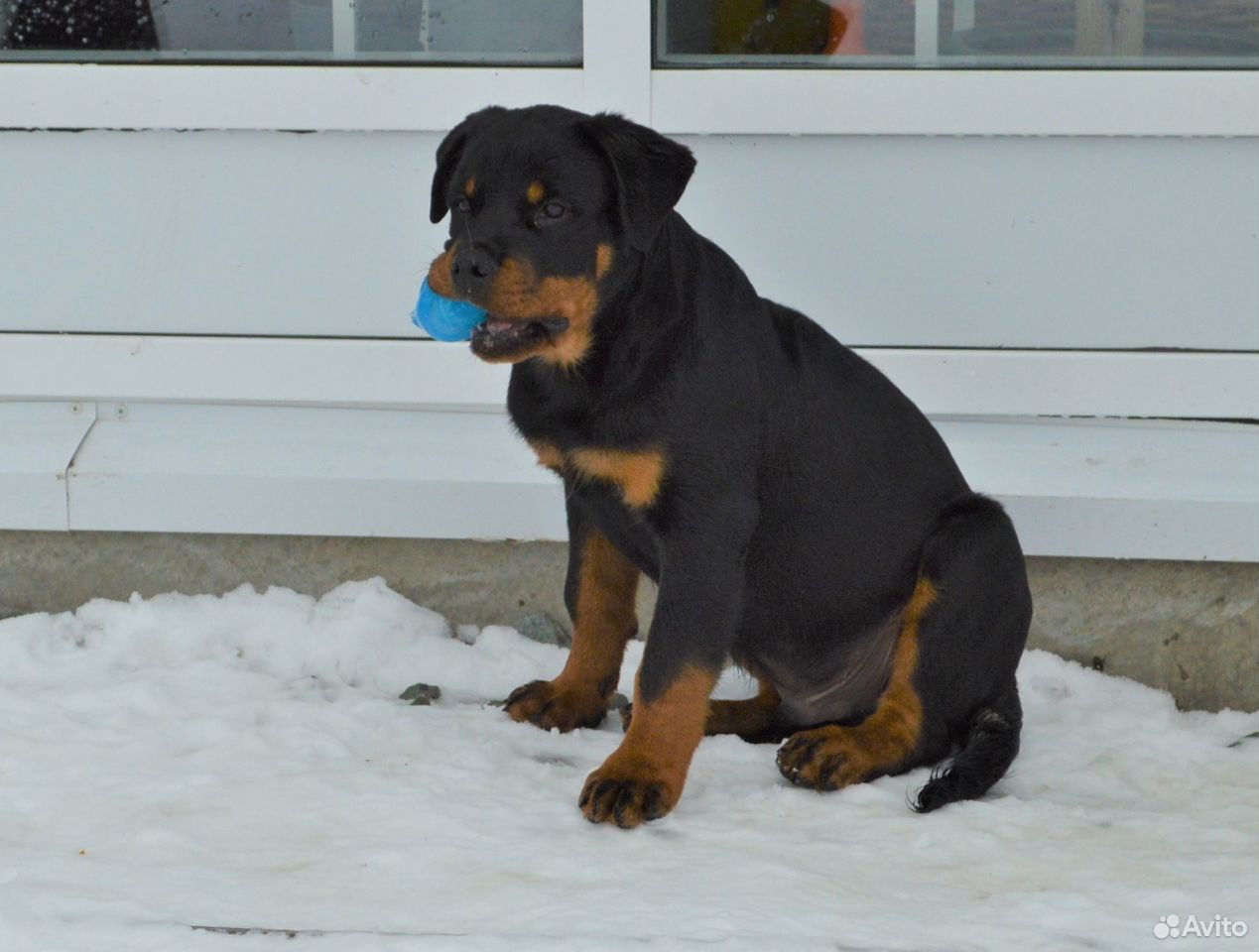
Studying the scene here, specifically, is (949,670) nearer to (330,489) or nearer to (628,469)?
(628,469)

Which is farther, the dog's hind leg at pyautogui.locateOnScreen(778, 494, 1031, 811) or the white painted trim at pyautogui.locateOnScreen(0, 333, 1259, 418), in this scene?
the white painted trim at pyautogui.locateOnScreen(0, 333, 1259, 418)

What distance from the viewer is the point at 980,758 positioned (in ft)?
10.9

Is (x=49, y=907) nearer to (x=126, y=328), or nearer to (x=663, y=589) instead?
(x=663, y=589)

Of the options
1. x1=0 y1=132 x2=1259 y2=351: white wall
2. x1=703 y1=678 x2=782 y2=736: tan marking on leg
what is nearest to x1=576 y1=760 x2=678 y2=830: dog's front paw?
x1=703 y1=678 x2=782 y2=736: tan marking on leg

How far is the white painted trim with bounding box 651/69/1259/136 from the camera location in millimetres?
4129

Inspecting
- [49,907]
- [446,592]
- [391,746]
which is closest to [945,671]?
[391,746]

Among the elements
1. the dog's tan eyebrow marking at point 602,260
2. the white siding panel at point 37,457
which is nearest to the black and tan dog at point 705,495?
the dog's tan eyebrow marking at point 602,260

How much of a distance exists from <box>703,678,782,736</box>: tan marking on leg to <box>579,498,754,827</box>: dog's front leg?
55 centimetres

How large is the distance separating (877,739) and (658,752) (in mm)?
550

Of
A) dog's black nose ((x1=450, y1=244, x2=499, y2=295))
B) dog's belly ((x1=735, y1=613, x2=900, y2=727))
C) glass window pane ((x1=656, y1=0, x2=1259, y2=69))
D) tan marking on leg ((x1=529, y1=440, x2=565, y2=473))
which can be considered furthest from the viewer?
glass window pane ((x1=656, y1=0, x2=1259, y2=69))

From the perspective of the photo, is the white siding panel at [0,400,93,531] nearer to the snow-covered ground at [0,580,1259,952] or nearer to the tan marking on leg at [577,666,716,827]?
the snow-covered ground at [0,580,1259,952]

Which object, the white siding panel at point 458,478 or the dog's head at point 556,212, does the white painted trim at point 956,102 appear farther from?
the dog's head at point 556,212

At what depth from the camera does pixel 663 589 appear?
10.5ft

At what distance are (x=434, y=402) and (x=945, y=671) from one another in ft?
5.75
